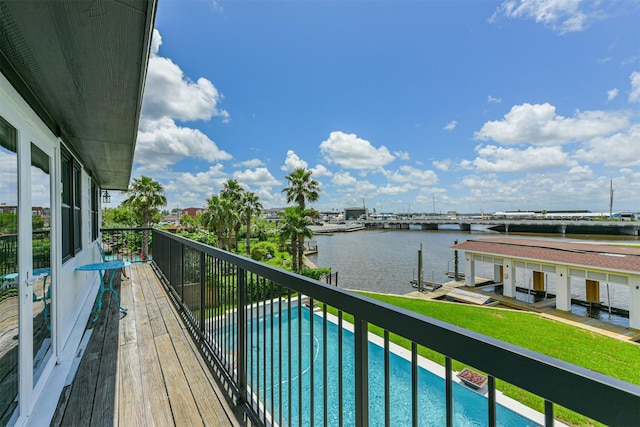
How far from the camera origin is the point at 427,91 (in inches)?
1053

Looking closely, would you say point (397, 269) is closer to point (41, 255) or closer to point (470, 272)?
point (470, 272)

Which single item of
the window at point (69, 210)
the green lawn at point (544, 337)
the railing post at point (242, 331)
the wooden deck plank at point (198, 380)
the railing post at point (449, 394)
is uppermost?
the window at point (69, 210)

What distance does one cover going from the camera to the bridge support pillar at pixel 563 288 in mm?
13719

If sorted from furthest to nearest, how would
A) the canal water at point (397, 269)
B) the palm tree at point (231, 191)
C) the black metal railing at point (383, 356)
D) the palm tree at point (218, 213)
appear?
the palm tree at point (231, 191)
the palm tree at point (218, 213)
the canal water at point (397, 269)
the black metal railing at point (383, 356)

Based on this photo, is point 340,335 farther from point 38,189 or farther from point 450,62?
point 450,62

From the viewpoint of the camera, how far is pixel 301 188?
21.0 meters

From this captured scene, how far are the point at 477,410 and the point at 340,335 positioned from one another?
5.61 meters

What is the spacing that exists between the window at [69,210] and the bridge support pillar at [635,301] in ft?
58.9

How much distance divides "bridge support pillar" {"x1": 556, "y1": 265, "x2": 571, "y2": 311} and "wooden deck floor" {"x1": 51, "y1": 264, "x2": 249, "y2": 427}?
16.8 m

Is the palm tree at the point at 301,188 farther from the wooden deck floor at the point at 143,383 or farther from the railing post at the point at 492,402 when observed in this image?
the railing post at the point at 492,402

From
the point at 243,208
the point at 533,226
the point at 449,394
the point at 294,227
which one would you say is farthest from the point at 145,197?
the point at 533,226

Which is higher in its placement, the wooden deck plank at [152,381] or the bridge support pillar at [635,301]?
the wooden deck plank at [152,381]

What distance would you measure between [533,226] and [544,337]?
50.6 m

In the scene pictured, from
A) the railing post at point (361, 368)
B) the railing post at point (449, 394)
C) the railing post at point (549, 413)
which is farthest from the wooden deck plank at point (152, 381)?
the railing post at point (549, 413)
